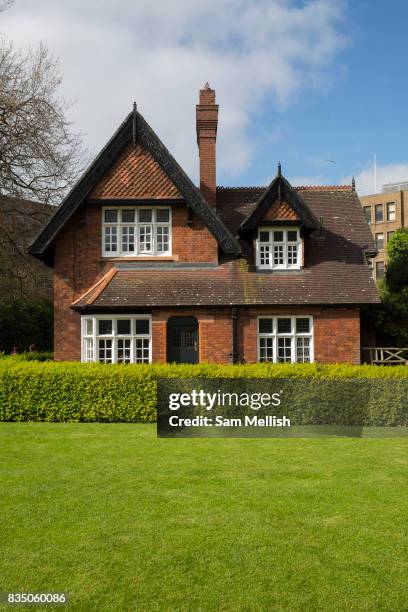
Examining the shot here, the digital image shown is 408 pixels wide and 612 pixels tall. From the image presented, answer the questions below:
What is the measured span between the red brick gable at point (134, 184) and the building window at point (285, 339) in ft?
19.6

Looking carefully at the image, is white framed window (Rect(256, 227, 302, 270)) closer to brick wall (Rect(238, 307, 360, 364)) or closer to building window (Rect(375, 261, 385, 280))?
brick wall (Rect(238, 307, 360, 364))

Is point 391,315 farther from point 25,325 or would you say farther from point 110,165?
point 25,325

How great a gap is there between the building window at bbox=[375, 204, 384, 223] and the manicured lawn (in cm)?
8288

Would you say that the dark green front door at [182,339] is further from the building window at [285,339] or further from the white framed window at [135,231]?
the white framed window at [135,231]

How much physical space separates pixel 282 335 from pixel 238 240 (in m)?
4.55

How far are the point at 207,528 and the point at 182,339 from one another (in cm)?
1440

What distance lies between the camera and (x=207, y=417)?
44.9 feet

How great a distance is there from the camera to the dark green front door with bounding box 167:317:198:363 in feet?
68.9

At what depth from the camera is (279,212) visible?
22.3 metres

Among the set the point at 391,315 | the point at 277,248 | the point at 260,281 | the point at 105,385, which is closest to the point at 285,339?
the point at 260,281

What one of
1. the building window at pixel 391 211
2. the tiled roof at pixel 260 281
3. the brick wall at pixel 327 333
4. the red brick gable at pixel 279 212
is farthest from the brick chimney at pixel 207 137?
the building window at pixel 391 211

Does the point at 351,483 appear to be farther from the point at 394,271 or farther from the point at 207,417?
the point at 394,271

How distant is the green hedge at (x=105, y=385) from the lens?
→ 1507 centimetres

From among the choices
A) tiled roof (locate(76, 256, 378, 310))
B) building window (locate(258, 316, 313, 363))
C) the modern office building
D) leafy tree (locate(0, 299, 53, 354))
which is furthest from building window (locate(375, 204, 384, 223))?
building window (locate(258, 316, 313, 363))
